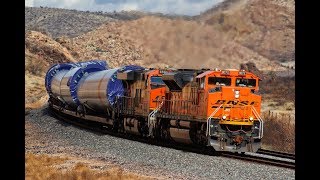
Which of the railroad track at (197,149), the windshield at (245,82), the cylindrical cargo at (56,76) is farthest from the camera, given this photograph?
the cylindrical cargo at (56,76)

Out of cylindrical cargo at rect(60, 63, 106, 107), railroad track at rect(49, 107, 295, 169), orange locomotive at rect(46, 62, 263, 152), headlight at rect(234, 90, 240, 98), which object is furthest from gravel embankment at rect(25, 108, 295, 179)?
cylindrical cargo at rect(60, 63, 106, 107)

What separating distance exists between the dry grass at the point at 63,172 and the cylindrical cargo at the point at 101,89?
10121 millimetres

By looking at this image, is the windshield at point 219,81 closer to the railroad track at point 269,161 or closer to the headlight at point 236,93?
the headlight at point 236,93

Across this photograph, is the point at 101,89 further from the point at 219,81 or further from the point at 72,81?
the point at 219,81

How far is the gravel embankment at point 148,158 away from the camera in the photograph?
1529 centimetres

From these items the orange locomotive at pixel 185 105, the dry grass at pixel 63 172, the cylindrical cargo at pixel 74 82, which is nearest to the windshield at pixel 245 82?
the orange locomotive at pixel 185 105

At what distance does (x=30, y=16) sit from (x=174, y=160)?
13926 centimetres

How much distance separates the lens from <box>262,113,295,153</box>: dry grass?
2761cm

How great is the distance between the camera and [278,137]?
28953mm

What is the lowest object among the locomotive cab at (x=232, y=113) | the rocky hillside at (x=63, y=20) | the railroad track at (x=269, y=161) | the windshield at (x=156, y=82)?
the railroad track at (x=269, y=161)

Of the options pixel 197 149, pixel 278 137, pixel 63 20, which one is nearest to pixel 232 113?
pixel 197 149

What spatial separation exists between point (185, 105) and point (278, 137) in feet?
29.4

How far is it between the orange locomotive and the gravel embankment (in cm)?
111
